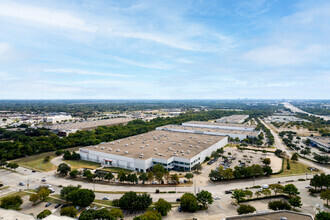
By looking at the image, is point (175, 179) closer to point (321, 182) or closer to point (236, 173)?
point (236, 173)

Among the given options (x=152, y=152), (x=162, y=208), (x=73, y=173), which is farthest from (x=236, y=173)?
(x=73, y=173)

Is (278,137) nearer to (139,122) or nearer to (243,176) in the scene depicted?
(243,176)

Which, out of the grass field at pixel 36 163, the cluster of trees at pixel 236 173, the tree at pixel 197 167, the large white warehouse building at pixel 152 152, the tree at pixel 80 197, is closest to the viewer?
the tree at pixel 80 197

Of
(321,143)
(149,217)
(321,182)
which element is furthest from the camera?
(321,143)

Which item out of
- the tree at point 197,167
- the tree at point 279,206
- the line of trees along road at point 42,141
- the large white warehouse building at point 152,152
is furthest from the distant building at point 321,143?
the line of trees along road at point 42,141

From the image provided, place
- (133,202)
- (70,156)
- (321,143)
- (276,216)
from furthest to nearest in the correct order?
1. (321,143)
2. (70,156)
3. (133,202)
4. (276,216)

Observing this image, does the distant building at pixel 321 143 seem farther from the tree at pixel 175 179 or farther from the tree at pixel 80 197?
the tree at pixel 80 197
